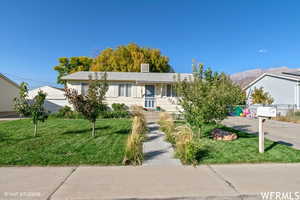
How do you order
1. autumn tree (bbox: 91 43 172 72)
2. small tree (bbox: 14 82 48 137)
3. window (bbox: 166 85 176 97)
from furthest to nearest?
autumn tree (bbox: 91 43 172 72) → window (bbox: 166 85 176 97) → small tree (bbox: 14 82 48 137)

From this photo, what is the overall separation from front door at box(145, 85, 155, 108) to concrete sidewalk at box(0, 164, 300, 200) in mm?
11828

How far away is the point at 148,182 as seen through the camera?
3.25m

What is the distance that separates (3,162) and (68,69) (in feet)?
124

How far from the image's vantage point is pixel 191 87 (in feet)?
20.1

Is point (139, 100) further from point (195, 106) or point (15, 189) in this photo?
point (15, 189)

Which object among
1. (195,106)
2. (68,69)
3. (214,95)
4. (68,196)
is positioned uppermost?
(68,69)

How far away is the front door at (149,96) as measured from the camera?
15789 millimetres

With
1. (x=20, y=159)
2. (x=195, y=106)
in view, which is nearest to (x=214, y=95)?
(x=195, y=106)

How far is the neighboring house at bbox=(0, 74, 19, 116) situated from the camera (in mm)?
18250

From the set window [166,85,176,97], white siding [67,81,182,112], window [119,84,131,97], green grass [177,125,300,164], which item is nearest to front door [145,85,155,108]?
white siding [67,81,182,112]

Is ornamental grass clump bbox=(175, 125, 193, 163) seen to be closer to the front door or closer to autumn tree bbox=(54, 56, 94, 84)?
the front door

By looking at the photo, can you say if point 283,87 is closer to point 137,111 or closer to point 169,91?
point 169,91

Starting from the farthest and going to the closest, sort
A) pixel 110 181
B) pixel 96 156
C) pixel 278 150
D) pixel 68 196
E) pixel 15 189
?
pixel 278 150 < pixel 96 156 < pixel 110 181 < pixel 15 189 < pixel 68 196

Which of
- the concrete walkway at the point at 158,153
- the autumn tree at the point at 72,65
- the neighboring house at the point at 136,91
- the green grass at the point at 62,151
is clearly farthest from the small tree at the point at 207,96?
the autumn tree at the point at 72,65
